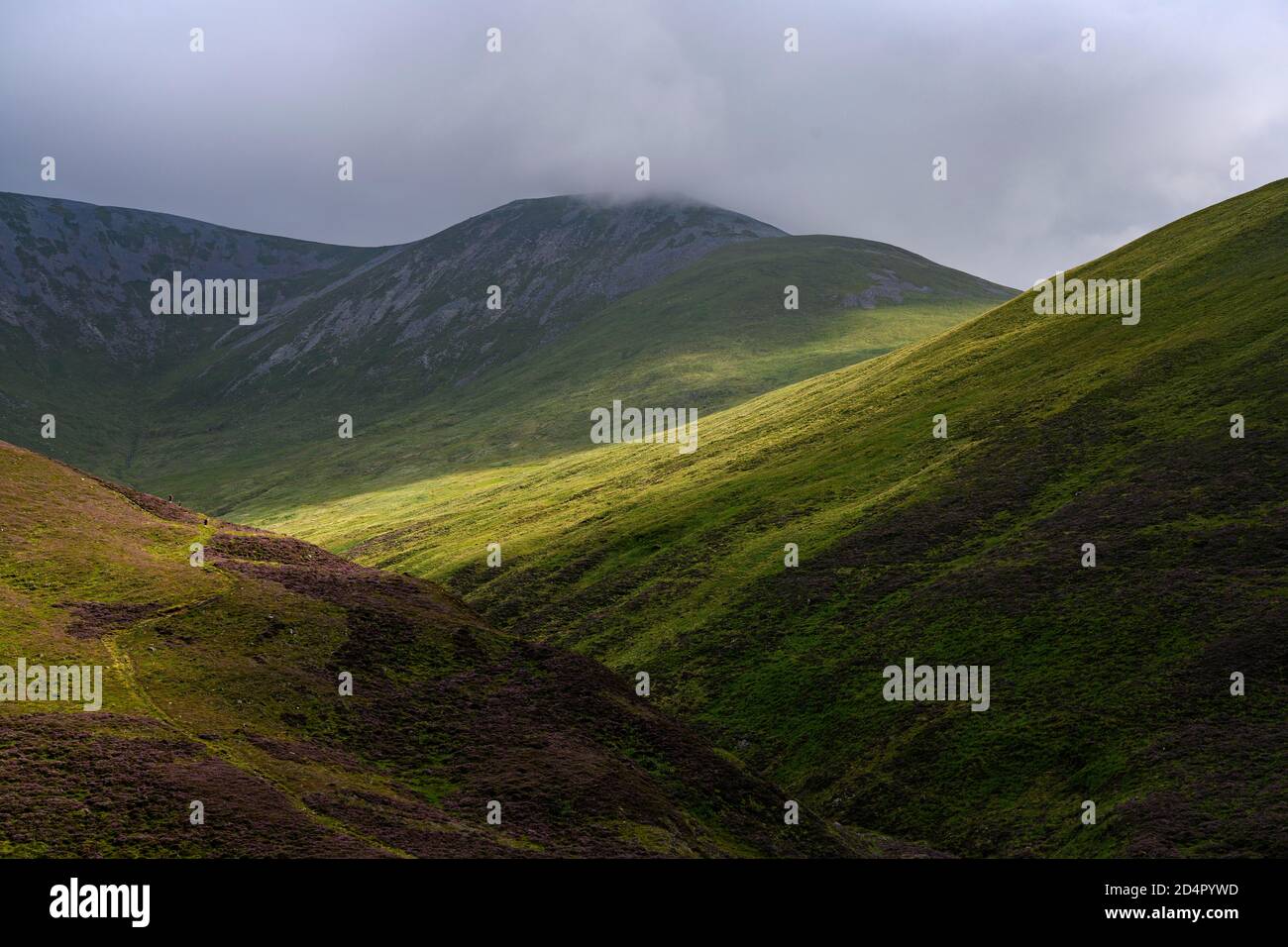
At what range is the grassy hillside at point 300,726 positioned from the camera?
1259 inches

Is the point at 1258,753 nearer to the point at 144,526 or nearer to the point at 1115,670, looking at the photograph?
the point at 1115,670

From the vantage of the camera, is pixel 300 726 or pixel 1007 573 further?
pixel 1007 573

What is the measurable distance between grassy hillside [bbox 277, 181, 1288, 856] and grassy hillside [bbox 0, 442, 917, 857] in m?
10.6

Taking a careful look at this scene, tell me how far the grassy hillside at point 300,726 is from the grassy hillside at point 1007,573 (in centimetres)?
1062

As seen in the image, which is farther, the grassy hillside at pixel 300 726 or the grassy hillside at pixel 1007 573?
the grassy hillside at pixel 1007 573

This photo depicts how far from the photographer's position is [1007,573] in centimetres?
7250

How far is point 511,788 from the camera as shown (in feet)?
127

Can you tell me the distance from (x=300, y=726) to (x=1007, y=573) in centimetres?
5069

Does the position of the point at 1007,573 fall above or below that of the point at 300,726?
above

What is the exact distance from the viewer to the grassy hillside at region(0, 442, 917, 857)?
3197 centimetres

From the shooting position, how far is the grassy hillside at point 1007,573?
175 feet
